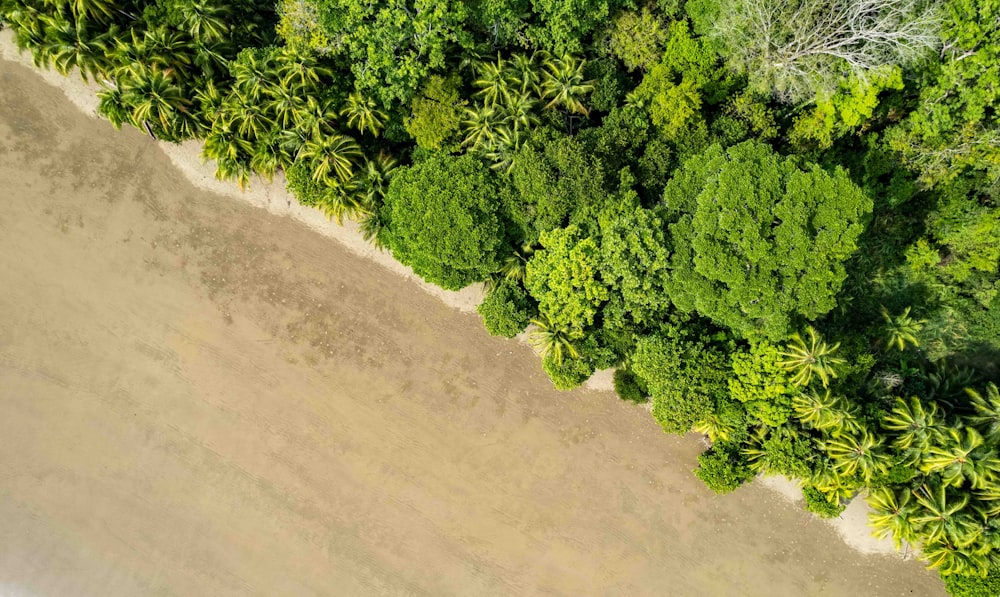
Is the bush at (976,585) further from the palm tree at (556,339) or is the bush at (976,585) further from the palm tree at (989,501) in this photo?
the palm tree at (556,339)

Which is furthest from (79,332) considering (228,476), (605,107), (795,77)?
(795,77)

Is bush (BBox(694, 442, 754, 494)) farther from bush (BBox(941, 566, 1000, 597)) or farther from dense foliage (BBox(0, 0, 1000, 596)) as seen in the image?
bush (BBox(941, 566, 1000, 597))

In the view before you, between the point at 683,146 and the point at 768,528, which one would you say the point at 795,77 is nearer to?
the point at 683,146

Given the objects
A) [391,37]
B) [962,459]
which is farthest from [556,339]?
[962,459]

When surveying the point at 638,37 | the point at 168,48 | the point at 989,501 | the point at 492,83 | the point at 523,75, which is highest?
the point at 638,37

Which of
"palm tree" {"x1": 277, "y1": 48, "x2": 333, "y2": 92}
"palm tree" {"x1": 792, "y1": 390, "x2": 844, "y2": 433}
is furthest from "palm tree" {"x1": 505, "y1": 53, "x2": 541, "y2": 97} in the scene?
"palm tree" {"x1": 792, "y1": 390, "x2": 844, "y2": 433}

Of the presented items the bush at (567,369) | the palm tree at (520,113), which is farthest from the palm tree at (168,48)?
the bush at (567,369)

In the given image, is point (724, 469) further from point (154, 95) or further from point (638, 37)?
point (154, 95)
